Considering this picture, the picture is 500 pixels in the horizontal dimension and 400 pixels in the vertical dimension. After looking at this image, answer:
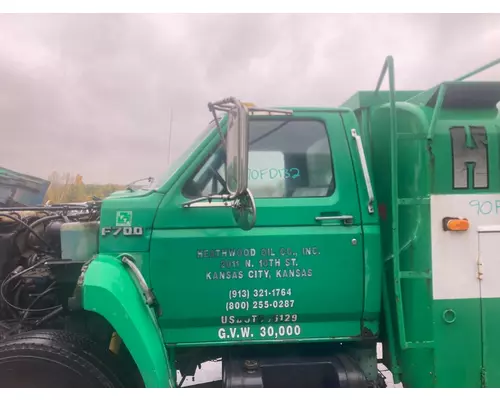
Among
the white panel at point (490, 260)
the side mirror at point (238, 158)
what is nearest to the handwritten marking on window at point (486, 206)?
the white panel at point (490, 260)

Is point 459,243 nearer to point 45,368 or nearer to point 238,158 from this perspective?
point 238,158

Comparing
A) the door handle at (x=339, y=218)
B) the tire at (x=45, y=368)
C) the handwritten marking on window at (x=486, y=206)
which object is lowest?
the tire at (x=45, y=368)

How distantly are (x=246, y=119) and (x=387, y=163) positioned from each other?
44.3 inches

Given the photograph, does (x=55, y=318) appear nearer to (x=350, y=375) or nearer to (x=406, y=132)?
(x=350, y=375)

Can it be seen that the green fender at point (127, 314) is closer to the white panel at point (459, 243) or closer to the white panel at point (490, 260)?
the white panel at point (459, 243)

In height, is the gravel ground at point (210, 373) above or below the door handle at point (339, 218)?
below

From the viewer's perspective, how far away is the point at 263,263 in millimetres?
2344

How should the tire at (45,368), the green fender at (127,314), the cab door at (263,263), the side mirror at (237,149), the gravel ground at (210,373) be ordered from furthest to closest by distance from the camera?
the gravel ground at (210,373) < the cab door at (263,263) < the tire at (45,368) < the green fender at (127,314) < the side mirror at (237,149)

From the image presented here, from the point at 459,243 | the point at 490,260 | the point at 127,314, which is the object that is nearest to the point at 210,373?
the point at 127,314

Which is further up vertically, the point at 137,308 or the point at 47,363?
the point at 137,308

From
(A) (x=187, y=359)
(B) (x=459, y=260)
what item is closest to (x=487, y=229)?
(B) (x=459, y=260)

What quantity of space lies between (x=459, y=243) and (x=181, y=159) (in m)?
1.73

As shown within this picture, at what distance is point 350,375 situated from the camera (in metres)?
2.33

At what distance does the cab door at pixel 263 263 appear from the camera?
2.34 m
